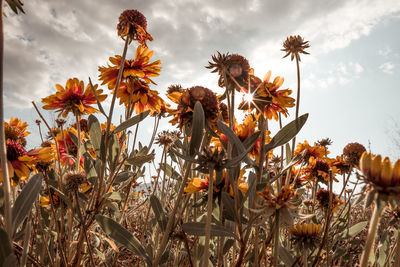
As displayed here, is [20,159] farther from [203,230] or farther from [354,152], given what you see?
[354,152]

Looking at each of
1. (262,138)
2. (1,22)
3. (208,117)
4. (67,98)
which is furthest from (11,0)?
(67,98)

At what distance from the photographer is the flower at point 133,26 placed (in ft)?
3.30

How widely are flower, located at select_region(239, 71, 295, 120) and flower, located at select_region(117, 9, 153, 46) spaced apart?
A: 0.48 metres

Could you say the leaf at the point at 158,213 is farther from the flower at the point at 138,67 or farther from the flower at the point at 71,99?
the flower at the point at 71,99

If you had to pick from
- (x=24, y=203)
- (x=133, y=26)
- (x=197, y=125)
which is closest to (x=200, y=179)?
(x=197, y=125)

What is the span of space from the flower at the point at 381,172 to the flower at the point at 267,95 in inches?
14.8

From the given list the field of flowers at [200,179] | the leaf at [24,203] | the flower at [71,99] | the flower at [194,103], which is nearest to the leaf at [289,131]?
the field of flowers at [200,179]

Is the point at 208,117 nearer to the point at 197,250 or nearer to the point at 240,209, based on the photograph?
the point at 240,209

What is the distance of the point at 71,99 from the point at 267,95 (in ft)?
2.88

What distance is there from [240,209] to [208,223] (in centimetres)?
21

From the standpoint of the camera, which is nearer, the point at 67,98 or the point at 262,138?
the point at 262,138

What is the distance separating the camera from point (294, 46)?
4.52 feet

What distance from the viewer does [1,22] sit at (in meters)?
0.44

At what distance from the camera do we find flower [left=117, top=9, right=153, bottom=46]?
1005 mm
